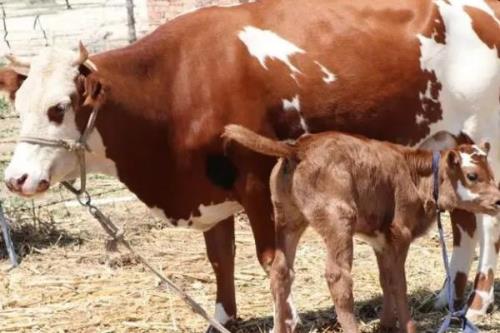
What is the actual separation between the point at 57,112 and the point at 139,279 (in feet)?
7.65

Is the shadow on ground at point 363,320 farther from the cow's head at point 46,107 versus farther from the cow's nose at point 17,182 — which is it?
the cow's nose at point 17,182

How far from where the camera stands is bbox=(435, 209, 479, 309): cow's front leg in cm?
675

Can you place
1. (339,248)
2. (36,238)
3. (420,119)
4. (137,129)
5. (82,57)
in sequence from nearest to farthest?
(339,248) < (82,57) < (137,129) < (420,119) < (36,238)

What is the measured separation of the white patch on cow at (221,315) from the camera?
647 cm

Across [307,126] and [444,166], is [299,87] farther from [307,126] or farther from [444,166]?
[444,166]

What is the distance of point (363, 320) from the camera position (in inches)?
258

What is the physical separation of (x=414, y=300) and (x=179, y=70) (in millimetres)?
2330

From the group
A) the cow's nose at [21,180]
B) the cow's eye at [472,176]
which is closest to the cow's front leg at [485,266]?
the cow's eye at [472,176]

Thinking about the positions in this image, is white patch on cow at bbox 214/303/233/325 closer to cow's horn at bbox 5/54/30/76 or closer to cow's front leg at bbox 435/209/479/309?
cow's front leg at bbox 435/209/479/309

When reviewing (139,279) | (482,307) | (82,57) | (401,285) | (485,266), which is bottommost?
(139,279)

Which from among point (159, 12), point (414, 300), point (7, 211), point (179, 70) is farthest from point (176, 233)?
point (159, 12)

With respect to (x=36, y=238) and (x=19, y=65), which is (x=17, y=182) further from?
(x=36, y=238)

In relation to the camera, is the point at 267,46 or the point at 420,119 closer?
the point at 267,46

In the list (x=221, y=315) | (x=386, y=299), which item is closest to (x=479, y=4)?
(x=386, y=299)
